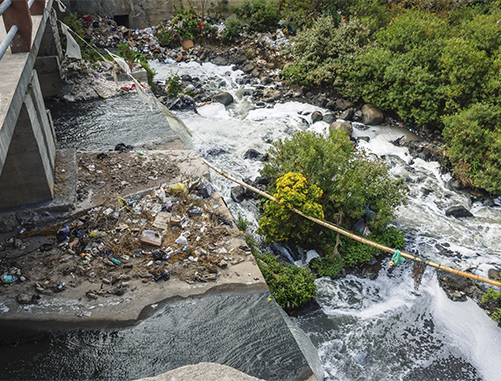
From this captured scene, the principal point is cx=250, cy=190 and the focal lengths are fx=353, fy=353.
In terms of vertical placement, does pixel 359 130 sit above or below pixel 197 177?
below

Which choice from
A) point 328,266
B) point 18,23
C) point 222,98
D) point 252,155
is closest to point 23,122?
point 18,23

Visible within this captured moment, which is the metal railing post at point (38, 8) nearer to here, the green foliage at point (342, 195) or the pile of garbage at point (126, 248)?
the pile of garbage at point (126, 248)

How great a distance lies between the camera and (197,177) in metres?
5.16

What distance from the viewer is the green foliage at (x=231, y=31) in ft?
44.8

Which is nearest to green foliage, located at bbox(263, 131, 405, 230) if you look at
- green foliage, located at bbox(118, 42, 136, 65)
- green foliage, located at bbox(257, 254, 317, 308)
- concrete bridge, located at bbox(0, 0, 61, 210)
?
green foliage, located at bbox(257, 254, 317, 308)

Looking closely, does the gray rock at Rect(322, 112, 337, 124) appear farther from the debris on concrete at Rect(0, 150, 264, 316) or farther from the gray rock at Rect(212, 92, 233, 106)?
the debris on concrete at Rect(0, 150, 264, 316)

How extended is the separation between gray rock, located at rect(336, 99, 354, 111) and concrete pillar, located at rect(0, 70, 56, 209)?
7836 millimetres

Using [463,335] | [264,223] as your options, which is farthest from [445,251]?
[264,223]

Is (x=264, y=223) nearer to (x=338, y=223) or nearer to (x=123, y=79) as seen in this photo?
(x=338, y=223)

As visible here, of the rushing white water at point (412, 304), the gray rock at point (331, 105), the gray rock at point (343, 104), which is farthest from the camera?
the gray rock at point (331, 105)

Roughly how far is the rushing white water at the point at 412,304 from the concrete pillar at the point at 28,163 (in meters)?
3.31

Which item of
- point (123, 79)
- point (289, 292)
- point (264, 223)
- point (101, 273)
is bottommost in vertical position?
point (289, 292)

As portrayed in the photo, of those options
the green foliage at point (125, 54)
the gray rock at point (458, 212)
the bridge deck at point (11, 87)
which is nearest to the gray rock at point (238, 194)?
the bridge deck at point (11, 87)

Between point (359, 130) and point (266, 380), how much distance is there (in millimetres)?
7812
